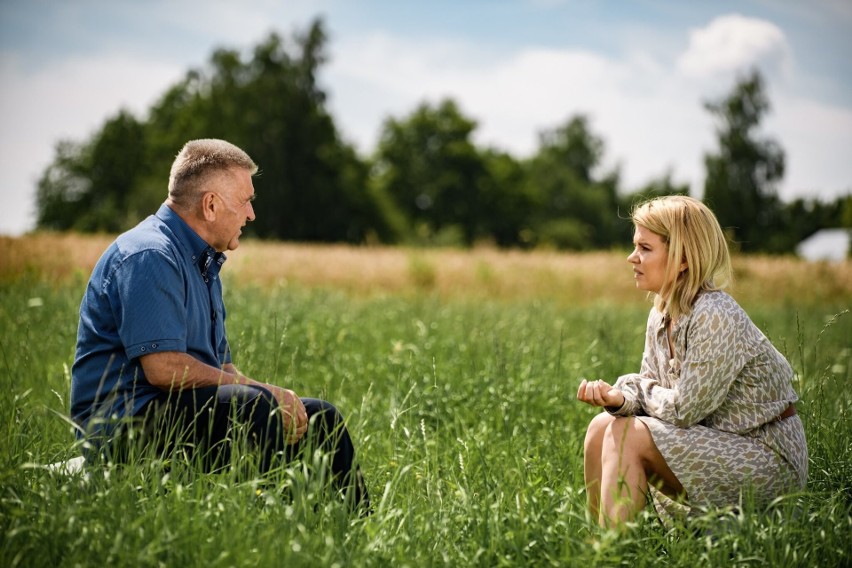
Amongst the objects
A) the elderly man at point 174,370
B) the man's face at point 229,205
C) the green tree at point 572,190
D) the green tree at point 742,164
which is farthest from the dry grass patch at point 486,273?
the green tree at point 572,190

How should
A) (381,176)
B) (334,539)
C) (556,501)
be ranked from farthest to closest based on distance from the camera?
(381,176) → (556,501) → (334,539)

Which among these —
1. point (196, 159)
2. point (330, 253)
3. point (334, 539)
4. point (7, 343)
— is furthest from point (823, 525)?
point (330, 253)

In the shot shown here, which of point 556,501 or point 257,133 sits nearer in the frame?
point 556,501

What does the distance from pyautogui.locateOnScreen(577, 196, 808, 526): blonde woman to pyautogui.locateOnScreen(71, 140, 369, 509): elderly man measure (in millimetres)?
1008

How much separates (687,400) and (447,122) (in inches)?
2433

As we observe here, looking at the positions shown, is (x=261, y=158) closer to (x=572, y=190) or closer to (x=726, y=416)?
(x=572, y=190)

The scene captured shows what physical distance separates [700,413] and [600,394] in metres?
0.39

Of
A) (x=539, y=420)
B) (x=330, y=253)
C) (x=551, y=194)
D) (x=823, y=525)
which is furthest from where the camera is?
(x=551, y=194)

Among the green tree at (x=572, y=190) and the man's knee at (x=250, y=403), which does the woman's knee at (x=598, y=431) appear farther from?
the green tree at (x=572, y=190)

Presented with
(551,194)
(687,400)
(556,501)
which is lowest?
(556,501)

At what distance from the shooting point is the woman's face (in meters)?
3.14

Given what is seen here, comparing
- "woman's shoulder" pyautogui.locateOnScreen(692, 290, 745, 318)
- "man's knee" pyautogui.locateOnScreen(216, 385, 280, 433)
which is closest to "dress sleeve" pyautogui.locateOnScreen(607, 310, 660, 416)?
"woman's shoulder" pyautogui.locateOnScreen(692, 290, 745, 318)

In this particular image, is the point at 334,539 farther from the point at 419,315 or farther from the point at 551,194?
the point at 551,194

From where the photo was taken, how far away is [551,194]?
228 ft
